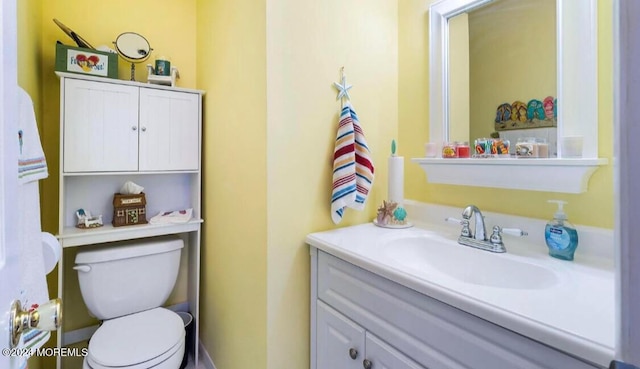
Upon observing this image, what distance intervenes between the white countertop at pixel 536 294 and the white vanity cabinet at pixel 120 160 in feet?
3.62

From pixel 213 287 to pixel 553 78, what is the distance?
1.87 meters

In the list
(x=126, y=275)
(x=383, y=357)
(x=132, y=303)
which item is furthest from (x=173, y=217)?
(x=383, y=357)

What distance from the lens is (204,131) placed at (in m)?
1.83

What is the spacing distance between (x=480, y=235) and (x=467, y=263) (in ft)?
0.38

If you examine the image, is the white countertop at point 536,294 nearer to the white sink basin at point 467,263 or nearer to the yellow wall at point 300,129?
the white sink basin at point 467,263

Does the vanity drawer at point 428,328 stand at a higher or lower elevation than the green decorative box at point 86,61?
lower

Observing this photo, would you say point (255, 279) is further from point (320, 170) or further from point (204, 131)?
point (204, 131)

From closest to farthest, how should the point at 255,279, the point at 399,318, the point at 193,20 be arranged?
the point at 399,318 < the point at 255,279 < the point at 193,20

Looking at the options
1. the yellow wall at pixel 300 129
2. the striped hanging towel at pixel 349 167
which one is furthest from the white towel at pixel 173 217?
the striped hanging towel at pixel 349 167

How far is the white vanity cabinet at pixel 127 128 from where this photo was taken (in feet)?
4.66

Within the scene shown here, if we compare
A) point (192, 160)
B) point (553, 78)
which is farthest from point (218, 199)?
point (553, 78)

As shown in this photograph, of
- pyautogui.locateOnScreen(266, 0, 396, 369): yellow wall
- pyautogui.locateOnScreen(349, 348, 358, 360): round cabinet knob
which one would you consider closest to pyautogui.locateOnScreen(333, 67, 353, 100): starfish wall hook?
pyautogui.locateOnScreen(266, 0, 396, 369): yellow wall

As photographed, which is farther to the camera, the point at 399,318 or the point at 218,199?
the point at 218,199

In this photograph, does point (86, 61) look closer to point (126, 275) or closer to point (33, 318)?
point (126, 275)
